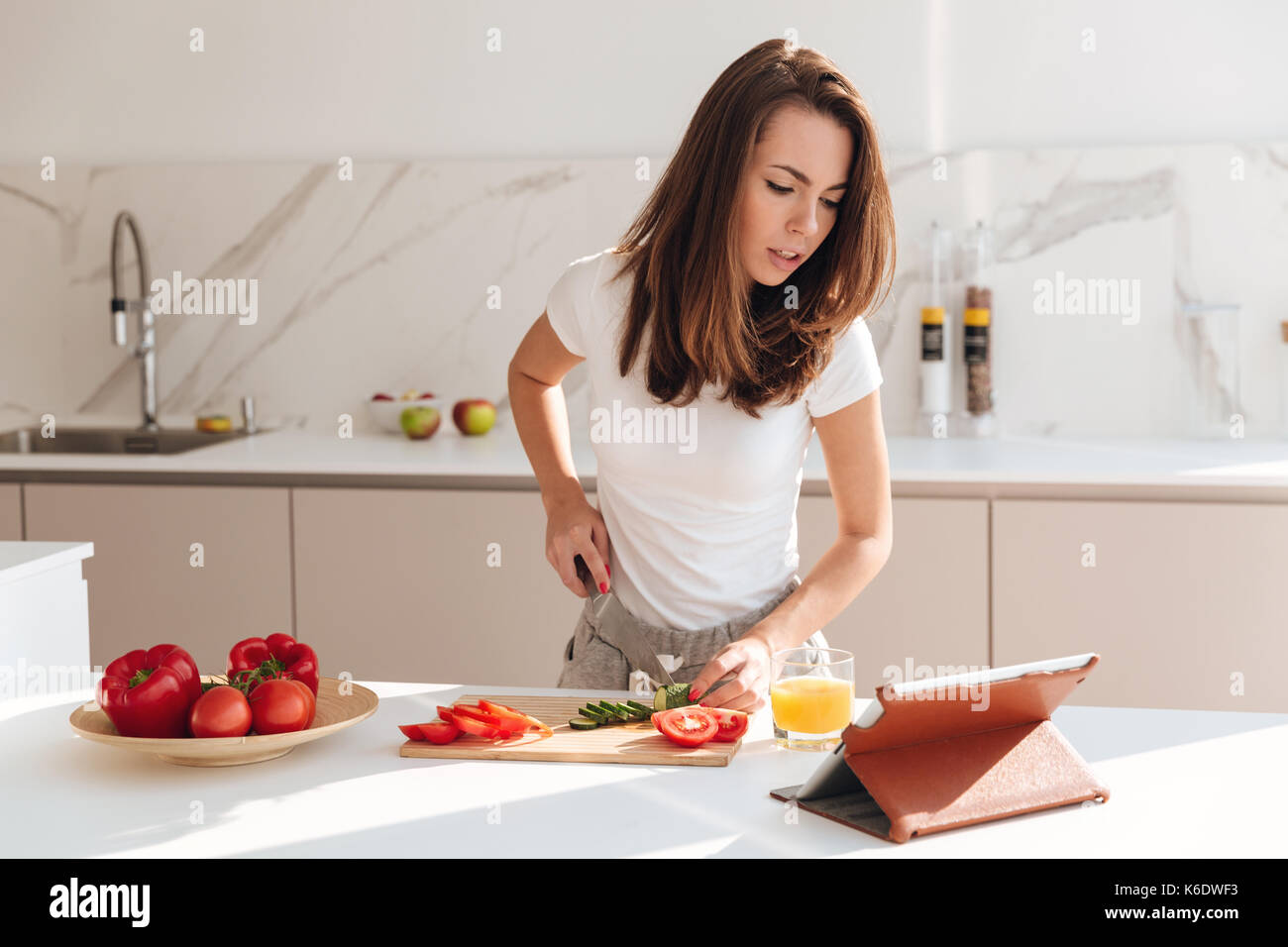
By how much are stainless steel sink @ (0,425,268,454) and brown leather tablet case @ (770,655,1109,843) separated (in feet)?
8.10

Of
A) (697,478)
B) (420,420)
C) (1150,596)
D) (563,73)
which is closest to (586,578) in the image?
(697,478)

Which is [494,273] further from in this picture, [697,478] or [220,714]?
[220,714]

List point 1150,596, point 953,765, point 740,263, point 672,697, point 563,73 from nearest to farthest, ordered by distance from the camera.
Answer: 1. point 953,765
2. point 672,697
3. point 740,263
4. point 1150,596
5. point 563,73

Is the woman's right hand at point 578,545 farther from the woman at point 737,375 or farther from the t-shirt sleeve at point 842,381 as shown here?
the t-shirt sleeve at point 842,381

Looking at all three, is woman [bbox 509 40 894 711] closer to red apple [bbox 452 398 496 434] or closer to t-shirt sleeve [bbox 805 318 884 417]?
t-shirt sleeve [bbox 805 318 884 417]

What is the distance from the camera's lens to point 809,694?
133 cm

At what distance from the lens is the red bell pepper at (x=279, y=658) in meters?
1.38

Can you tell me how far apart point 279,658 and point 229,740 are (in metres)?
0.18

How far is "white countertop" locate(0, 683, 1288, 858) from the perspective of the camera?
1.09m

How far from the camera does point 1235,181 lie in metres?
3.06

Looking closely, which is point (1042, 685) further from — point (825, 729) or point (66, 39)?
point (66, 39)

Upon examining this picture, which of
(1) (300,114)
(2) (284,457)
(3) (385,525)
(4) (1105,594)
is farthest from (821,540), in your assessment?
(1) (300,114)

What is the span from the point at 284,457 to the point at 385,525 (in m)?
0.26

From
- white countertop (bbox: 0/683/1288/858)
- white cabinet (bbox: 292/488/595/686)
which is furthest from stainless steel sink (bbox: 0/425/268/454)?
white countertop (bbox: 0/683/1288/858)
